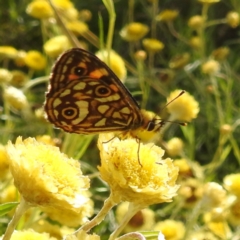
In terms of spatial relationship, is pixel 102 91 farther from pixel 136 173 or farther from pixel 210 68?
pixel 210 68

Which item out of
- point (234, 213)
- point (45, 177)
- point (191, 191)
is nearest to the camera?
point (45, 177)

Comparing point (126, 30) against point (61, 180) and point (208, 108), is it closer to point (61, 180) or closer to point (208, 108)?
point (208, 108)

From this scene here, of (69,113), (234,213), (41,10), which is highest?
(69,113)

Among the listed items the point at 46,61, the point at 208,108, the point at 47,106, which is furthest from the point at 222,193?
the point at 46,61

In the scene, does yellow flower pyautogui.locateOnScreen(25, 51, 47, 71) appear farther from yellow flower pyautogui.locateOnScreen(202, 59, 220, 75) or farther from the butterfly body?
the butterfly body

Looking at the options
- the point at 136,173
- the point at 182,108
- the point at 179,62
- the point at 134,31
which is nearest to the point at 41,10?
the point at 134,31

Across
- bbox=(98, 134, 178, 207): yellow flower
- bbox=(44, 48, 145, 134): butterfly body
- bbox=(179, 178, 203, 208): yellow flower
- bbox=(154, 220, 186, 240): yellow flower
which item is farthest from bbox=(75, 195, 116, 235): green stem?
bbox=(179, 178, 203, 208): yellow flower
